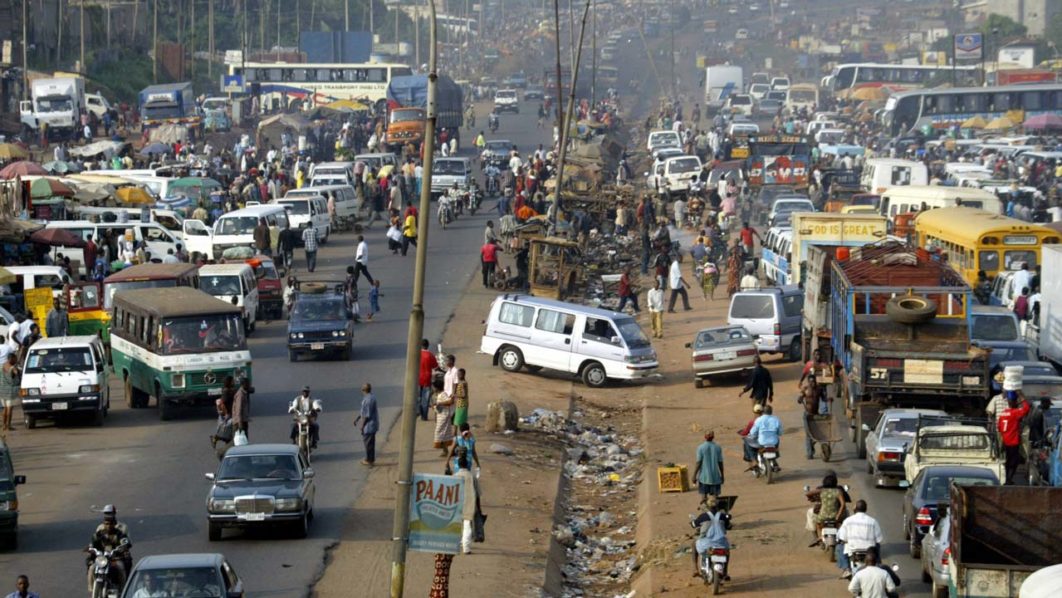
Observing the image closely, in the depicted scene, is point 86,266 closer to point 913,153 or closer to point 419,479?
point 419,479

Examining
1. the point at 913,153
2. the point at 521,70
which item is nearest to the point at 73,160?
the point at 913,153

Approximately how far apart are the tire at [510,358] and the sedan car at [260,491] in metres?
14.8

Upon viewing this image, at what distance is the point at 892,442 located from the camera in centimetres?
2630

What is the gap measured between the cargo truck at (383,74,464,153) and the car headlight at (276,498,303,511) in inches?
2203

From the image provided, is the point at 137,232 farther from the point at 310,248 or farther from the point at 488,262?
the point at 488,262

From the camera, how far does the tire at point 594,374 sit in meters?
38.0

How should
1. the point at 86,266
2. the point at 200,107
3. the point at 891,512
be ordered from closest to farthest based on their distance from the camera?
the point at 891,512 → the point at 86,266 → the point at 200,107

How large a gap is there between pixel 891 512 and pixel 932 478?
2839mm

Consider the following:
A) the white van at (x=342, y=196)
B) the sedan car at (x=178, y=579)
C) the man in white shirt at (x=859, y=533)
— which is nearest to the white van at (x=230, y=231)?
the white van at (x=342, y=196)

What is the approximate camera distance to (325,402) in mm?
33312

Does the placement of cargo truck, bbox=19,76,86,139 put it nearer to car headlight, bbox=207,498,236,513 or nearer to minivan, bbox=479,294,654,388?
minivan, bbox=479,294,654,388

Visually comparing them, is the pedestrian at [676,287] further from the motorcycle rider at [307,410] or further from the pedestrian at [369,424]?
the motorcycle rider at [307,410]

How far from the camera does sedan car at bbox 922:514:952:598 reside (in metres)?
19.7

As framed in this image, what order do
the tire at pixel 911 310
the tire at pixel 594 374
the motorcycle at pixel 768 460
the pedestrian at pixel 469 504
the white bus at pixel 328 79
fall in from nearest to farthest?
1. the pedestrian at pixel 469 504
2. the motorcycle at pixel 768 460
3. the tire at pixel 911 310
4. the tire at pixel 594 374
5. the white bus at pixel 328 79
